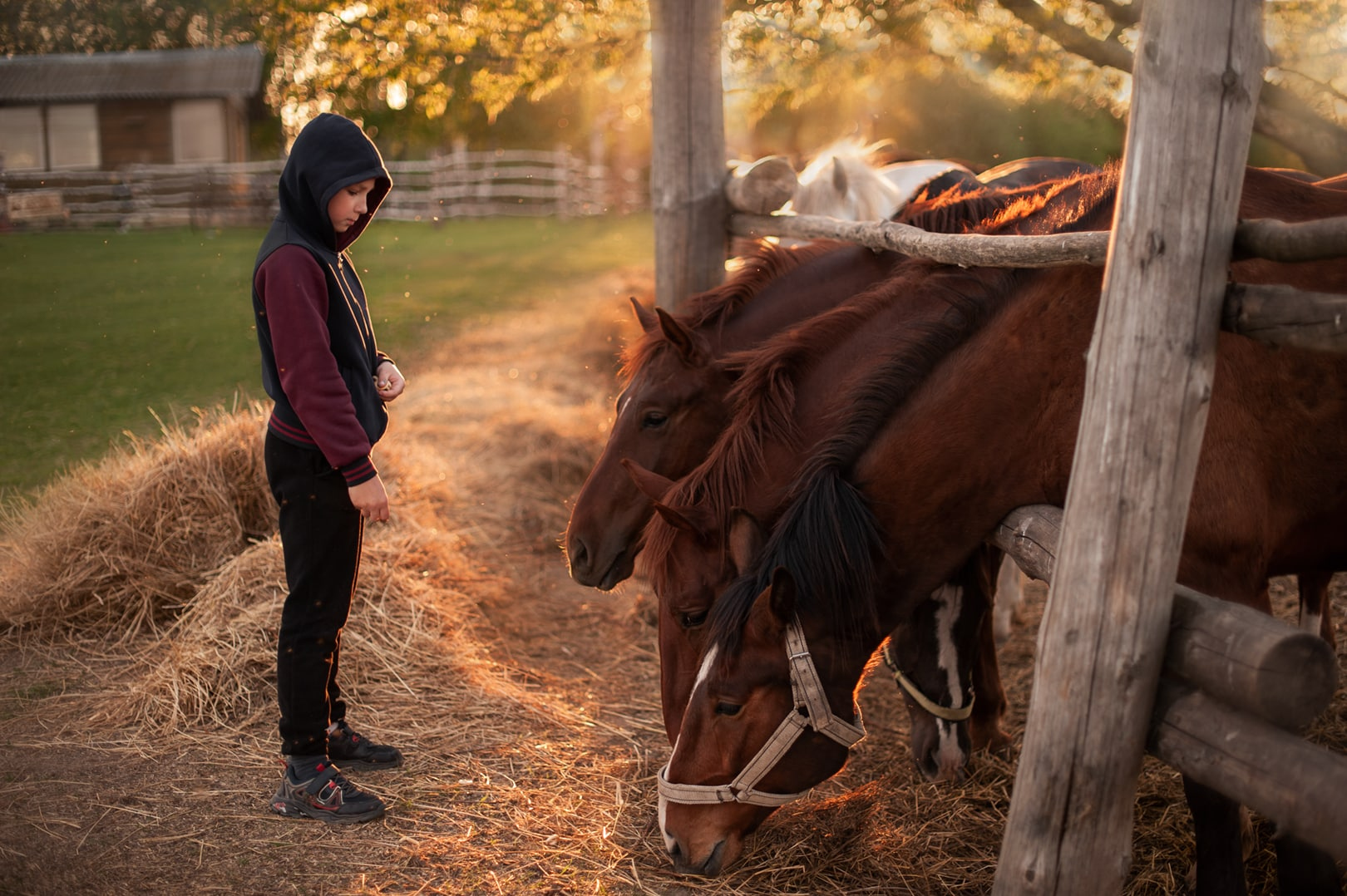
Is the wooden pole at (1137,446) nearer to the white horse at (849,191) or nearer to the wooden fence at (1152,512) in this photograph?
the wooden fence at (1152,512)

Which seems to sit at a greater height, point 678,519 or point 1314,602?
point 678,519

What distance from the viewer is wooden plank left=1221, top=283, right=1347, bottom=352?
1.43 m

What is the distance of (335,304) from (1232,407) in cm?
222

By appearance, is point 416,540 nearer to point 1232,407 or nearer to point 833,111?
point 1232,407

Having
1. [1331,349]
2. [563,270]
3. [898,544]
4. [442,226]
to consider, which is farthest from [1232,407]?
[442,226]

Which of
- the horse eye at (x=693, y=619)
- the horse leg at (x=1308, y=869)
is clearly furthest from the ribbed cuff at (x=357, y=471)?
the horse leg at (x=1308, y=869)

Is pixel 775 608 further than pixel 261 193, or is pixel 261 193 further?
pixel 261 193

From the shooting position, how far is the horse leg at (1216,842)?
6.37 feet

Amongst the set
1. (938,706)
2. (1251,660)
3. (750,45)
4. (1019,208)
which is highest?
(750,45)

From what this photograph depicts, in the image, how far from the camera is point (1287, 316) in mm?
1482

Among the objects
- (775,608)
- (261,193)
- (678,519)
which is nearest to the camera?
(775,608)

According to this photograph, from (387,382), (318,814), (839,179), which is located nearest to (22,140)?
(839,179)

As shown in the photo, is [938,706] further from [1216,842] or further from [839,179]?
[839,179]

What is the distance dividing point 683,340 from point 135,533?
2.62 metres
